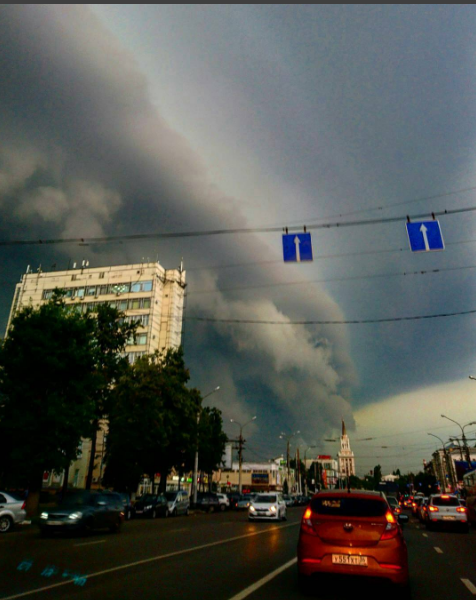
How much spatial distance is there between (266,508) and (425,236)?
19041mm

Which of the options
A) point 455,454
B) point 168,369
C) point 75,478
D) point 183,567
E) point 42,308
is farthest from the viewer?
point 455,454

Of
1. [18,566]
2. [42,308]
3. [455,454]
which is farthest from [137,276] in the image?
[455,454]

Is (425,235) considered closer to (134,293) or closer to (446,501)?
(446,501)

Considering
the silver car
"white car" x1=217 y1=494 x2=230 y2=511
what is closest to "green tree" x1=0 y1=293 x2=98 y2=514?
the silver car

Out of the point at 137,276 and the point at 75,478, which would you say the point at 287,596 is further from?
the point at 137,276

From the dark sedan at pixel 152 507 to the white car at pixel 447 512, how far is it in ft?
58.0

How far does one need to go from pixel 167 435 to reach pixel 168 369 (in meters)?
5.62

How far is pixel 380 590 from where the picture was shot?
811 centimetres

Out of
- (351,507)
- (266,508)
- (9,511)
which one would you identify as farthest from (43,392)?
(351,507)

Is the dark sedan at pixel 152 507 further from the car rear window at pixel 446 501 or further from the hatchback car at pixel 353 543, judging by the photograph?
the hatchback car at pixel 353 543

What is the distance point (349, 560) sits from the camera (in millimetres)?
7078

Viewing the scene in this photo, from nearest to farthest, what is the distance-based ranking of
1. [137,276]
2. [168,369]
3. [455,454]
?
[168,369]
[137,276]
[455,454]

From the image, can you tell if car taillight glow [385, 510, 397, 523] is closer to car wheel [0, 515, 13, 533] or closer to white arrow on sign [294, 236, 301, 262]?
white arrow on sign [294, 236, 301, 262]

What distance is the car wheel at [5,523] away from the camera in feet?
60.5
